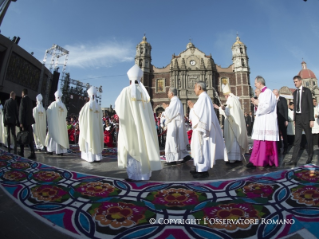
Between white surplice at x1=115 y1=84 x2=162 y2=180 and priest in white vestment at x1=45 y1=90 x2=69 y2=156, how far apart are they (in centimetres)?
333

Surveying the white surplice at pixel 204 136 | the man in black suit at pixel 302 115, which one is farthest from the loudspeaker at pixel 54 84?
the man in black suit at pixel 302 115

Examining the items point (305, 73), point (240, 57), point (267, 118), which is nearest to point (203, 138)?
point (267, 118)

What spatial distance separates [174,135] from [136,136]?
1498mm

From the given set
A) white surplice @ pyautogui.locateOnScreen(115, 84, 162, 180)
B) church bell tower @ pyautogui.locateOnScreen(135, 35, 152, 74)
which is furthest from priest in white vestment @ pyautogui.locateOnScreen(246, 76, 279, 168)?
church bell tower @ pyautogui.locateOnScreen(135, 35, 152, 74)

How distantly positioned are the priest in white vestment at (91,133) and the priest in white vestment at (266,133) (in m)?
3.38

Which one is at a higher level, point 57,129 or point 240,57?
point 240,57

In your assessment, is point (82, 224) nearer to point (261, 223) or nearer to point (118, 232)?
point (118, 232)

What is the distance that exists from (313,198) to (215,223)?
1218 mm

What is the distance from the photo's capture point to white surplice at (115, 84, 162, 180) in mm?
2936

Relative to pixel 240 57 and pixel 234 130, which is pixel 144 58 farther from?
pixel 234 130

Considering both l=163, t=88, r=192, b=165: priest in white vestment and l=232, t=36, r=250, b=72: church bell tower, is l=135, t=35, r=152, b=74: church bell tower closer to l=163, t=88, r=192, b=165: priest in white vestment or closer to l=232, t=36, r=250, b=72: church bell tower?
l=232, t=36, r=250, b=72: church bell tower

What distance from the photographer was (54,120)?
5645mm

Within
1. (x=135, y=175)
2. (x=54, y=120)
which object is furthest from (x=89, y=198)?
(x=54, y=120)

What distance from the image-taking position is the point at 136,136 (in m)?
3.04
